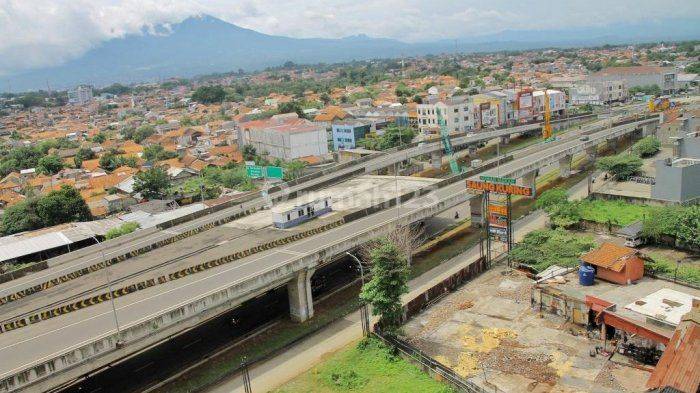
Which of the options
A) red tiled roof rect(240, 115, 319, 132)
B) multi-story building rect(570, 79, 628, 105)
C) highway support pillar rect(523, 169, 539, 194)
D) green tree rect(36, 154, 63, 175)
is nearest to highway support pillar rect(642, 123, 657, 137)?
highway support pillar rect(523, 169, 539, 194)

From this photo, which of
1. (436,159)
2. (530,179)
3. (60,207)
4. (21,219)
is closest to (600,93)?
(436,159)

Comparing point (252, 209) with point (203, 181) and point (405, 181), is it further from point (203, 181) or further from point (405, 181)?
point (203, 181)

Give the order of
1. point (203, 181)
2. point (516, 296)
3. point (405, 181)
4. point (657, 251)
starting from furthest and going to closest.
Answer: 1. point (203, 181)
2. point (405, 181)
3. point (657, 251)
4. point (516, 296)

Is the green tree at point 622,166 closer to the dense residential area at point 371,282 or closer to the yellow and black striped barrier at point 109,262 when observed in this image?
the dense residential area at point 371,282

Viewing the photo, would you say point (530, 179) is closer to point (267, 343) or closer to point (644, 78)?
point (267, 343)

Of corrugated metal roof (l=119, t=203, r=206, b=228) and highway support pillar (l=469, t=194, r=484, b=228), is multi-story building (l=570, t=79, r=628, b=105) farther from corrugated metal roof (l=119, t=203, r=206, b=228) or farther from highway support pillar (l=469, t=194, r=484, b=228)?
corrugated metal roof (l=119, t=203, r=206, b=228)

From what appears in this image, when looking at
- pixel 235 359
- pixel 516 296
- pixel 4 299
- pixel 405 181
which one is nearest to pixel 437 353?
pixel 516 296

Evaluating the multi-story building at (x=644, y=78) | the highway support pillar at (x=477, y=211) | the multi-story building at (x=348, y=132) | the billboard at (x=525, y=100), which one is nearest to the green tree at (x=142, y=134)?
the multi-story building at (x=348, y=132)
